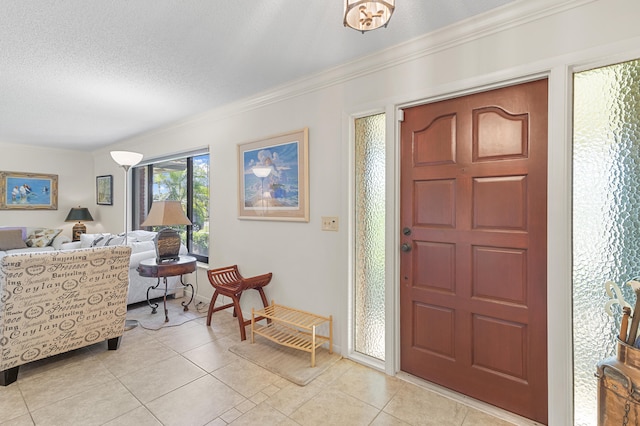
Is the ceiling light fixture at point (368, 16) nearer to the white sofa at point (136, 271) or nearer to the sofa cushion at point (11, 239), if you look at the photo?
the white sofa at point (136, 271)

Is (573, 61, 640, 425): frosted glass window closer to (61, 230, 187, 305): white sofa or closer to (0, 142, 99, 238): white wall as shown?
(61, 230, 187, 305): white sofa

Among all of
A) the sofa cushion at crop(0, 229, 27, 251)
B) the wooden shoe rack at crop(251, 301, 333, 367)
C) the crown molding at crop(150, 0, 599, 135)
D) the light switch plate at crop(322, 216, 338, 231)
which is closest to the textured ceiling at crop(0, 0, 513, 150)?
the crown molding at crop(150, 0, 599, 135)

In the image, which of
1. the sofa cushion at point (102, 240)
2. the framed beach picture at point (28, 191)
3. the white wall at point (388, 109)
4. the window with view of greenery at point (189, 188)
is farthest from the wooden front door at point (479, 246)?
the framed beach picture at point (28, 191)

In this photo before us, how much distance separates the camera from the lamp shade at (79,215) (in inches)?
217

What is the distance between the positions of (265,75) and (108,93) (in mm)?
1602

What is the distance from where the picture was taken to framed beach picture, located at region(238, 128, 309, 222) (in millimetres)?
2605

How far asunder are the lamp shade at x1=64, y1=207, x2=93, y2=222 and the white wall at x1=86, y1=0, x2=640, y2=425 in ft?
10.7

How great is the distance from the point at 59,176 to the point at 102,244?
8.15ft

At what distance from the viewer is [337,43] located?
6.52ft

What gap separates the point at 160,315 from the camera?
326cm

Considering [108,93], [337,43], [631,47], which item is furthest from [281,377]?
[108,93]

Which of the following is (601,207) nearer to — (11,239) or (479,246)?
(479,246)

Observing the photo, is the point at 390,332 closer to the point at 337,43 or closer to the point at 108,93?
the point at 337,43

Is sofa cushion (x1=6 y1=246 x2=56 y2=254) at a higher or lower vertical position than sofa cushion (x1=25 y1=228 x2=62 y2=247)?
lower
